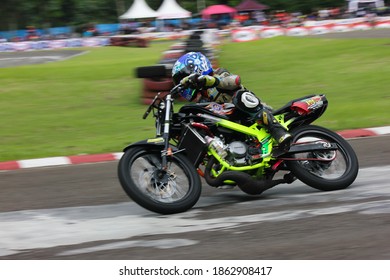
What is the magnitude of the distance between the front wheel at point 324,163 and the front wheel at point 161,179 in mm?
1017

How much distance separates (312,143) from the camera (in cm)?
604

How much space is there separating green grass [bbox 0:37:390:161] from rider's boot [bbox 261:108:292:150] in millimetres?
4054

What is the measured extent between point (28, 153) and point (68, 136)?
4.45 ft

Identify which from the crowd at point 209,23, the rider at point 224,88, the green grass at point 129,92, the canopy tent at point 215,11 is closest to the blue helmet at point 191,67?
the rider at point 224,88

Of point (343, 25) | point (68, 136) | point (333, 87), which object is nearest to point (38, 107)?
point (68, 136)

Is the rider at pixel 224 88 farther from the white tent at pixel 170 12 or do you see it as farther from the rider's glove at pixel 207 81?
the white tent at pixel 170 12

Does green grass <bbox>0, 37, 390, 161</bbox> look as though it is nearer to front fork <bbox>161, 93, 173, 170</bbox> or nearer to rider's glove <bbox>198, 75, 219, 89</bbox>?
front fork <bbox>161, 93, 173, 170</bbox>

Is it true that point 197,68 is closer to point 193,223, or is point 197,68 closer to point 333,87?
point 193,223

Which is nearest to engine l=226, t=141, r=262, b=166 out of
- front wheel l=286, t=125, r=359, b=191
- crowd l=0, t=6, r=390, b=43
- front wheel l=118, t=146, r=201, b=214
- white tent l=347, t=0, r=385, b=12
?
front wheel l=286, t=125, r=359, b=191

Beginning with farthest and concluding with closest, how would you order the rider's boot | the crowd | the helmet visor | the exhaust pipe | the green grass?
the crowd
the green grass
the helmet visor
the rider's boot
the exhaust pipe

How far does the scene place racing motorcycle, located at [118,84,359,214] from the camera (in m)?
5.59

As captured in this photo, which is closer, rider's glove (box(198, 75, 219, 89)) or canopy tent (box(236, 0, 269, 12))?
rider's glove (box(198, 75, 219, 89))

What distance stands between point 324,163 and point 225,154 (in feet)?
3.31

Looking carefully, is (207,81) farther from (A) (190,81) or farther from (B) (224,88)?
(B) (224,88)
